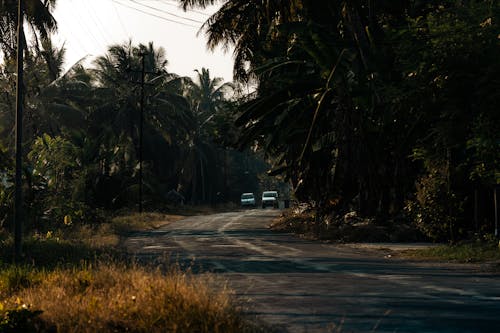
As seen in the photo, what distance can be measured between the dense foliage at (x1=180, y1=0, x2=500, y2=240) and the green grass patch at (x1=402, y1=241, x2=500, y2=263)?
678 millimetres

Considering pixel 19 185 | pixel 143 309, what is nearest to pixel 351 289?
pixel 143 309

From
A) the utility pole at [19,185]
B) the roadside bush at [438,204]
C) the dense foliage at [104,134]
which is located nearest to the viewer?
the utility pole at [19,185]

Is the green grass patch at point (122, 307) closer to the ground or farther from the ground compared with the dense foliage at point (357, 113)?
closer to the ground

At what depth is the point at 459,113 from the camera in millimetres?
20875

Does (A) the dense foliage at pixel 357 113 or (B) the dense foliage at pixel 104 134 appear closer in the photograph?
(A) the dense foliage at pixel 357 113

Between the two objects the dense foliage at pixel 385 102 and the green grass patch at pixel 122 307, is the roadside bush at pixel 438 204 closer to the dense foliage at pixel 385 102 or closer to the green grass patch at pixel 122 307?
the dense foliage at pixel 385 102

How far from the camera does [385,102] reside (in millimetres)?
24406

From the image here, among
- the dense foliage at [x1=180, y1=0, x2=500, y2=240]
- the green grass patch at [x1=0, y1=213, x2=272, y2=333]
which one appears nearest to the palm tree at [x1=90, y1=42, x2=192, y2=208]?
the dense foliage at [x1=180, y1=0, x2=500, y2=240]

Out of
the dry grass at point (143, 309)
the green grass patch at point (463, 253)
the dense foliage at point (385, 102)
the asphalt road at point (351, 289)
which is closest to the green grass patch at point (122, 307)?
the dry grass at point (143, 309)

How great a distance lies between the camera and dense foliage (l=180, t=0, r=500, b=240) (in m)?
20.6

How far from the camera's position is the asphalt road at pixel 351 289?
33.8ft

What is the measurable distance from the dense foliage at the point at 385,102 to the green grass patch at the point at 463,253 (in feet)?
2.23

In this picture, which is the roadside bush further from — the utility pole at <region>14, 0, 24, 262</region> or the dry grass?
the dry grass

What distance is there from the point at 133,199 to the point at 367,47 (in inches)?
1324
